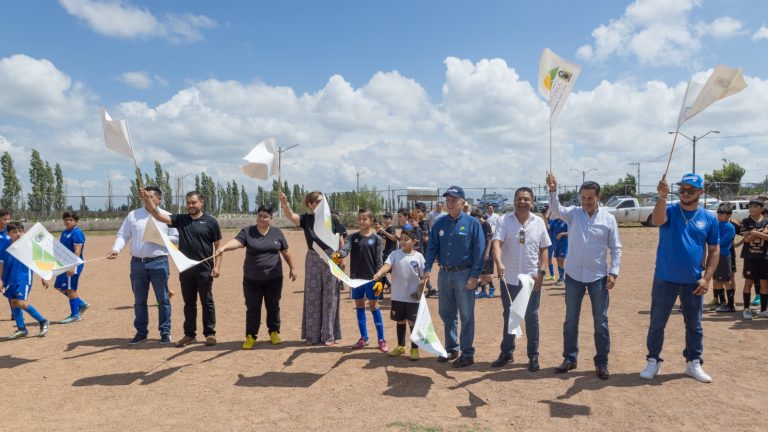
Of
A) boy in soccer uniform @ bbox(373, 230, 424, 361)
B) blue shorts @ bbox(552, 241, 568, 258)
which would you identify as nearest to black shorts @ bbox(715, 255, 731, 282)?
blue shorts @ bbox(552, 241, 568, 258)

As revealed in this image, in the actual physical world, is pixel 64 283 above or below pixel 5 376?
above

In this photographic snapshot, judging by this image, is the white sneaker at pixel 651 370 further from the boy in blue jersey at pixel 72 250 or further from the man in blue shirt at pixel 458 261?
the boy in blue jersey at pixel 72 250

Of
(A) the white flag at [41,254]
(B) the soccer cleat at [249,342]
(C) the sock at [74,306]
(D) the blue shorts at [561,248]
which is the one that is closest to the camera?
(A) the white flag at [41,254]

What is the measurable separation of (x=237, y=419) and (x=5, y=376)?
3.17 meters

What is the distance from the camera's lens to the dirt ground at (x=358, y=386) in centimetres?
417

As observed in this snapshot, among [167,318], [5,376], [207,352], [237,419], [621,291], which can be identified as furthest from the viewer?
[621,291]

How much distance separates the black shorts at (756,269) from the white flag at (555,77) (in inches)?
183

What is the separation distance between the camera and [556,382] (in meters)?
5.00

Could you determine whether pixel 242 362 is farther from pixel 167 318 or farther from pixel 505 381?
pixel 505 381

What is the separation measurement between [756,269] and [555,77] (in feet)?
16.0

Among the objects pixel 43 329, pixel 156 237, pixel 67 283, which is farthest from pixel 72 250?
pixel 156 237

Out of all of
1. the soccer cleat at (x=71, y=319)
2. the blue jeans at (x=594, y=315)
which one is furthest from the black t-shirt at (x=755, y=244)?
the soccer cleat at (x=71, y=319)

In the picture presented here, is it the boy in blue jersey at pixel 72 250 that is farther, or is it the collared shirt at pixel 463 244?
the boy in blue jersey at pixel 72 250

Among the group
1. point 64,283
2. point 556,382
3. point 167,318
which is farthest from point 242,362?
point 64,283
